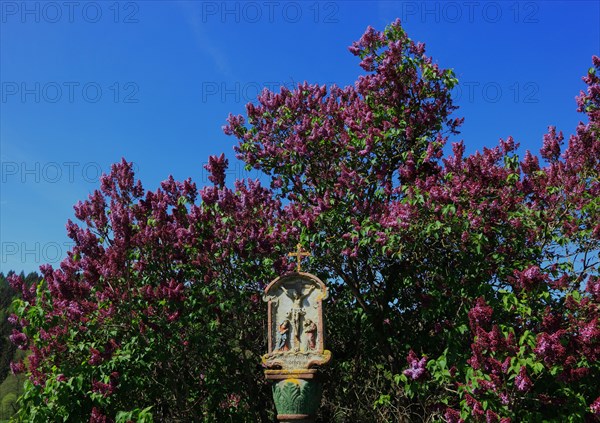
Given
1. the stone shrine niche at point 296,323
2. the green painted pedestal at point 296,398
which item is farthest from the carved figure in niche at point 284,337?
the green painted pedestal at point 296,398

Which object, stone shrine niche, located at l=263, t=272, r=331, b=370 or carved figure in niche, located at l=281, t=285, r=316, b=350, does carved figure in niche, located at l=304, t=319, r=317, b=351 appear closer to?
stone shrine niche, located at l=263, t=272, r=331, b=370

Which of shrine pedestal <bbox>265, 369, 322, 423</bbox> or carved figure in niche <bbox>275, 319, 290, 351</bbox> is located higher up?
carved figure in niche <bbox>275, 319, 290, 351</bbox>

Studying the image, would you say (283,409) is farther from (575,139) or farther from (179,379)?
(575,139)

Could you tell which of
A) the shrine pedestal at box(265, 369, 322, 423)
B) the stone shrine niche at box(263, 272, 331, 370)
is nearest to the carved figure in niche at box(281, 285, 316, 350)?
the stone shrine niche at box(263, 272, 331, 370)

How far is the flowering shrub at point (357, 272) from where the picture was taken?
575 centimetres

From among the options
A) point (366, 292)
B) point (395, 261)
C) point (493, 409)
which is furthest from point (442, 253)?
point (493, 409)

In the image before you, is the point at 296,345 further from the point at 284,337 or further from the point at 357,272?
the point at 357,272

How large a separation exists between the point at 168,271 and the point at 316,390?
108 inches

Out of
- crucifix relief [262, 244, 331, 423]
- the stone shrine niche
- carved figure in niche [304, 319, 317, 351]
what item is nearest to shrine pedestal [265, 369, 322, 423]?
crucifix relief [262, 244, 331, 423]

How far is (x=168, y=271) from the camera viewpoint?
7574 millimetres

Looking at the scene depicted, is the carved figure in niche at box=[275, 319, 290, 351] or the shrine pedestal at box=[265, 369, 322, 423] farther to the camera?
the carved figure in niche at box=[275, 319, 290, 351]

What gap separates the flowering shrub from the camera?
5750mm

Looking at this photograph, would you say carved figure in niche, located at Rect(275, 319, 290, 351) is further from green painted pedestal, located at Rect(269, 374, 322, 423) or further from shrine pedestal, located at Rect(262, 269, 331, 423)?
green painted pedestal, located at Rect(269, 374, 322, 423)

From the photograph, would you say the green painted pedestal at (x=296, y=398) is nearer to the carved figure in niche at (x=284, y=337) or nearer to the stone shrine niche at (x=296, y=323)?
the stone shrine niche at (x=296, y=323)
